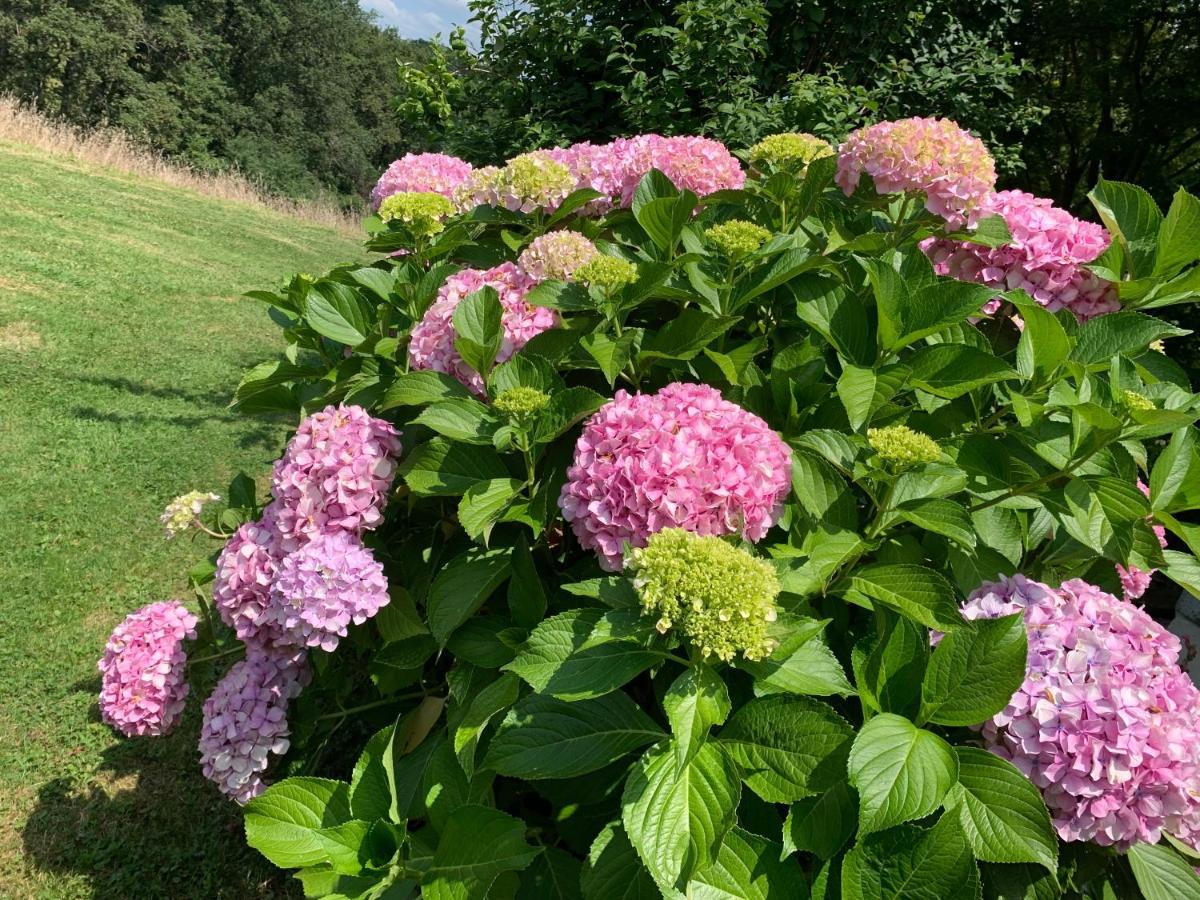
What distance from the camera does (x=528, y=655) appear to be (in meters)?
1.17

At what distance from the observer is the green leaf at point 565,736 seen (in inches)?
47.6

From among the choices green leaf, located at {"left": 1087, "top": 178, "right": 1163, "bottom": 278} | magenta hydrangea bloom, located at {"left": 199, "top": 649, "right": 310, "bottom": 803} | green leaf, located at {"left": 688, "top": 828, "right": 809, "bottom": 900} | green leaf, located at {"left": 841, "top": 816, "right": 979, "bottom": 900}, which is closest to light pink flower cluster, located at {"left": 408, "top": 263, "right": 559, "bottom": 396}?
magenta hydrangea bloom, located at {"left": 199, "top": 649, "right": 310, "bottom": 803}

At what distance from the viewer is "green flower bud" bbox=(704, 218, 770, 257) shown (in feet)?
5.32

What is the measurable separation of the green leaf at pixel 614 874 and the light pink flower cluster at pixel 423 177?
233 cm

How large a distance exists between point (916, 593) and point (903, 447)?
260 mm

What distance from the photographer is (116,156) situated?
17.6 metres

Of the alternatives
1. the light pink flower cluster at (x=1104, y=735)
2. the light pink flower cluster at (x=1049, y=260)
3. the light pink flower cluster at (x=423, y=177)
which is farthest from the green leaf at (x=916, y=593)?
the light pink flower cluster at (x=423, y=177)

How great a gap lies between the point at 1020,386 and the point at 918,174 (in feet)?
1.96

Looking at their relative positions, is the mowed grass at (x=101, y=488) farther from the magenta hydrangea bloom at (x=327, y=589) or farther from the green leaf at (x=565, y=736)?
the green leaf at (x=565, y=736)

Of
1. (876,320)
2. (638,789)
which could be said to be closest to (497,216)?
(876,320)

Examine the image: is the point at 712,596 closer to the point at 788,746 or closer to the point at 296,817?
the point at 788,746

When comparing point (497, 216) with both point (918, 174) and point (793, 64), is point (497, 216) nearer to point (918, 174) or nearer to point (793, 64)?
point (918, 174)

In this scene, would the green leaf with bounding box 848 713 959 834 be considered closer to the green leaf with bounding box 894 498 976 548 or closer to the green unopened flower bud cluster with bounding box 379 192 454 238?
the green leaf with bounding box 894 498 976 548

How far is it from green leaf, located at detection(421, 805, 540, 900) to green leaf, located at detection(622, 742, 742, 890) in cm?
27
